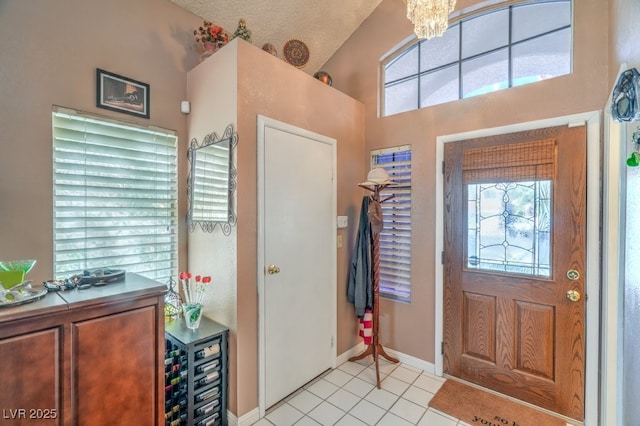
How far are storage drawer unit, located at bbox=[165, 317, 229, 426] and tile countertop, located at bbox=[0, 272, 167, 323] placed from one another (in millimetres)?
537

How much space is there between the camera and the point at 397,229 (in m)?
2.75

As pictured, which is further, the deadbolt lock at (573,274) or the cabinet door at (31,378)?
the deadbolt lock at (573,274)

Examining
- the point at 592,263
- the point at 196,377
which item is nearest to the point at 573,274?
the point at 592,263

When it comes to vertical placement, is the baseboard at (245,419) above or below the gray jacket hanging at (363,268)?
below

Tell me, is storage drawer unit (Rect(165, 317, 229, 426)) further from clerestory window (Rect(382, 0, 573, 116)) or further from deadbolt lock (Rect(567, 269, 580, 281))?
clerestory window (Rect(382, 0, 573, 116))

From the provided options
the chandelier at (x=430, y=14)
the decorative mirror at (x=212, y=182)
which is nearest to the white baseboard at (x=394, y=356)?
the decorative mirror at (x=212, y=182)

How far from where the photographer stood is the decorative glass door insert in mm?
2078

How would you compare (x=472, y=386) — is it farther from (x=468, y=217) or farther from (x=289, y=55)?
(x=289, y=55)

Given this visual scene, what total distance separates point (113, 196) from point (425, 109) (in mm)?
2590

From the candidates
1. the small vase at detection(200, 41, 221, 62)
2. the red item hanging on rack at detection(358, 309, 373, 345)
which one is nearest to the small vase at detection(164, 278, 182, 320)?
the red item hanging on rack at detection(358, 309, 373, 345)

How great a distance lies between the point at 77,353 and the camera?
3.93 ft

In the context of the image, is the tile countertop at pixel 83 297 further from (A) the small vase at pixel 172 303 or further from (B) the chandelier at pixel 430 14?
(B) the chandelier at pixel 430 14

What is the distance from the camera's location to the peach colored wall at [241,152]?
6.26 feet

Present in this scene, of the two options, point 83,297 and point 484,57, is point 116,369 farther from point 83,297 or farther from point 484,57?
point 484,57
